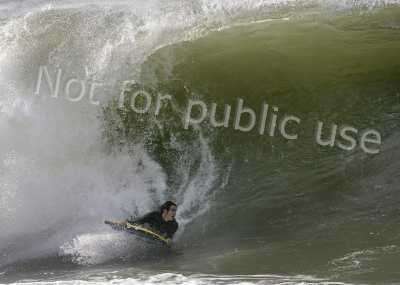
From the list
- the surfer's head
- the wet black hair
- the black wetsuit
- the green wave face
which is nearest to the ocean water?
the green wave face

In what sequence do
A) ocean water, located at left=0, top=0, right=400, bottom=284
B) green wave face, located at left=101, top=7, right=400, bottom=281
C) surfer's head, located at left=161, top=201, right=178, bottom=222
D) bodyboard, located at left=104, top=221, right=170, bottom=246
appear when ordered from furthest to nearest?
ocean water, located at left=0, top=0, right=400, bottom=284 < surfer's head, located at left=161, top=201, right=178, bottom=222 < green wave face, located at left=101, top=7, right=400, bottom=281 < bodyboard, located at left=104, top=221, right=170, bottom=246

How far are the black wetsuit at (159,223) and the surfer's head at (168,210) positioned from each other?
0.14ft

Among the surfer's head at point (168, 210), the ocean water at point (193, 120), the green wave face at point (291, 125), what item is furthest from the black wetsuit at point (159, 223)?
the green wave face at point (291, 125)

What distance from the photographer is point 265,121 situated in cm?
877

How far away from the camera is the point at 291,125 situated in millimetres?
8641

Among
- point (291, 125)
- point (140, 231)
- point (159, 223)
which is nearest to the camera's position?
point (140, 231)

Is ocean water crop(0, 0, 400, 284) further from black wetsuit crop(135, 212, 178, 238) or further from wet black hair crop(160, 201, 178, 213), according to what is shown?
wet black hair crop(160, 201, 178, 213)

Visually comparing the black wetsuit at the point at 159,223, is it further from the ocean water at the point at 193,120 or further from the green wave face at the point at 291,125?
the green wave face at the point at 291,125

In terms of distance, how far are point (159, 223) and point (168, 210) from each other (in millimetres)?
187

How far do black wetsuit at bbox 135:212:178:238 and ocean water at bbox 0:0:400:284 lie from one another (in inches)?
7.7

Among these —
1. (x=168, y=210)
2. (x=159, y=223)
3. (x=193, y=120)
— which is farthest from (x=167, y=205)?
(x=193, y=120)

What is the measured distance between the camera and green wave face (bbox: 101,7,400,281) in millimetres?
7586

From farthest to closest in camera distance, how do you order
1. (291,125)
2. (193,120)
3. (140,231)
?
(193,120), (291,125), (140,231)

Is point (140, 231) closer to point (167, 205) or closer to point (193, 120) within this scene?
point (167, 205)
